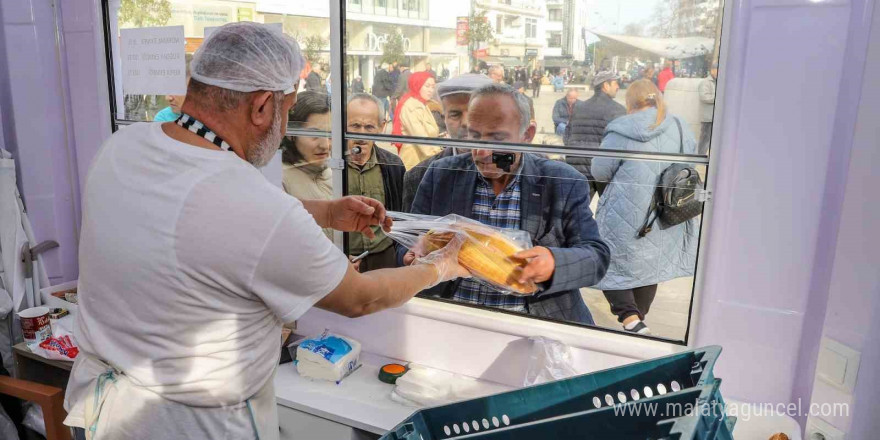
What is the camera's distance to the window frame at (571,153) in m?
1.66

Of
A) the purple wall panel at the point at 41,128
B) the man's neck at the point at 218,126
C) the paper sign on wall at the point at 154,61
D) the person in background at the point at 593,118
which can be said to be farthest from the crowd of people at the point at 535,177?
the purple wall panel at the point at 41,128

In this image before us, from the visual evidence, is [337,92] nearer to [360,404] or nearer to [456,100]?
[456,100]

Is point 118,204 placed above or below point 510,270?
above

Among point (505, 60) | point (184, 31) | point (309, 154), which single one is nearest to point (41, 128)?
point (184, 31)

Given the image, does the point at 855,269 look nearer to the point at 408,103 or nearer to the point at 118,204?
the point at 408,103

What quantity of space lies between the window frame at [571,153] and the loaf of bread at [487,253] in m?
0.24

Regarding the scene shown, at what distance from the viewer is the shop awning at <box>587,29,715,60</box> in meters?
1.65

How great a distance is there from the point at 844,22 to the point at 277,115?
1.39 meters

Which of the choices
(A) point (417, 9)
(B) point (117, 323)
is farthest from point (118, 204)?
(A) point (417, 9)

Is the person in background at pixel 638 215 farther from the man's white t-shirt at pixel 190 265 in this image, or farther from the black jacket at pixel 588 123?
the man's white t-shirt at pixel 190 265

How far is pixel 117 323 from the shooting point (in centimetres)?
125

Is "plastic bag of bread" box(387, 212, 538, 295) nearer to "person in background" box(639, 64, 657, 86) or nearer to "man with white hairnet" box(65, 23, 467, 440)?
"man with white hairnet" box(65, 23, 467, 440)

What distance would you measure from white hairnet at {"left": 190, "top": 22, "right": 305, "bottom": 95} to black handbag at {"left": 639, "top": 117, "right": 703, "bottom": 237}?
1098mm

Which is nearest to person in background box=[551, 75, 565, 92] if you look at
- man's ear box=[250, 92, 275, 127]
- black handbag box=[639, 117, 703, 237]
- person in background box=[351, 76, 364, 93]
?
black handbag box=[639, 117, 703, 237]
